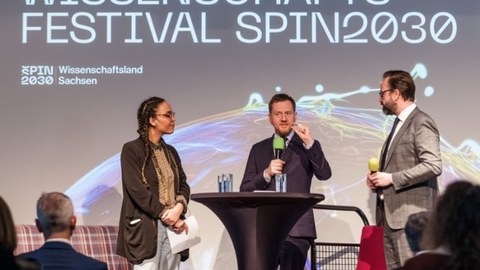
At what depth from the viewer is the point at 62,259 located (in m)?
3.00

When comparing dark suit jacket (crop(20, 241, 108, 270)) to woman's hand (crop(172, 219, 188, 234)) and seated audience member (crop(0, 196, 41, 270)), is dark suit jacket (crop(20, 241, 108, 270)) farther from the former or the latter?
woman's hand (crop(172, 219, 188, 234))

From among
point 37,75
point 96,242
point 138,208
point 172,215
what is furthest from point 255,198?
point 37,75

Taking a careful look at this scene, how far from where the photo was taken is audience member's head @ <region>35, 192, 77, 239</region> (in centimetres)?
305

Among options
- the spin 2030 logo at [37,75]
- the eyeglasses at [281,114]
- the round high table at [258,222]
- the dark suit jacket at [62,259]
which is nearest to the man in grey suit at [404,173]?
the round high table at [258,222]

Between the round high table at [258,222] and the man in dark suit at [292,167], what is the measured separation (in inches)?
19.9

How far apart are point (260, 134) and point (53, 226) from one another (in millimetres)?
3338

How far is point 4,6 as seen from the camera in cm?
638

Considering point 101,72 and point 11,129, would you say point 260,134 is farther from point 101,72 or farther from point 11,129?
point 11,129

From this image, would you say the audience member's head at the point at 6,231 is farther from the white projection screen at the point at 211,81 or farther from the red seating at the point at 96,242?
the white projection screen at the point at 211,81

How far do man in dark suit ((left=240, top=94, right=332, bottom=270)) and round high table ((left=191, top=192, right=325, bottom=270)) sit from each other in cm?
51

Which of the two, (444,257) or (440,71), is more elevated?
(440,71)

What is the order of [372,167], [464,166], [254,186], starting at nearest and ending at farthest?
1. [372,167]
2. [254,186]
3. [464,166]

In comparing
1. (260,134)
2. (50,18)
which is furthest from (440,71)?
(50,18)

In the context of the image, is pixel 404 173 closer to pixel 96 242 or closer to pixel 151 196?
pixel 151 196
